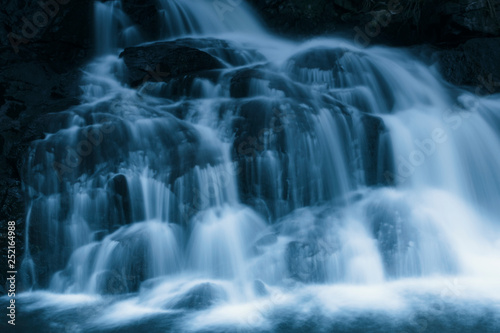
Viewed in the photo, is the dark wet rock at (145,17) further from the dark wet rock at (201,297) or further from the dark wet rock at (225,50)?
the dark wet rock at (201,297)

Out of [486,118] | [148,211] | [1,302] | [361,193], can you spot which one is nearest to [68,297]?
[1,302]

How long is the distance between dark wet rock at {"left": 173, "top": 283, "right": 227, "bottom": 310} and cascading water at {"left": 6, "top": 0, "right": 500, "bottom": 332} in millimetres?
20

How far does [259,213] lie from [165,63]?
3833mm

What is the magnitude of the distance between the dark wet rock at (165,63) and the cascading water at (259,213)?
46 cm

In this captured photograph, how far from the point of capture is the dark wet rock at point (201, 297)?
5156 millimetres

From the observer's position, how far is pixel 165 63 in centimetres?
872

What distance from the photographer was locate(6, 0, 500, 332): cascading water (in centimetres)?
518

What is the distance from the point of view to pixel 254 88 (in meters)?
7.98

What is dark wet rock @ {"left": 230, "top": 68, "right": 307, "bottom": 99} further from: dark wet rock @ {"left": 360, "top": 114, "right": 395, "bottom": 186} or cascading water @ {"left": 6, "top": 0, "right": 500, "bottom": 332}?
dark wet rock @ {"left": 360, "top": 114, "right": 395, "bottom": 186}

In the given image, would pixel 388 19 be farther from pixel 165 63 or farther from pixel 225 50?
pixel 165 63

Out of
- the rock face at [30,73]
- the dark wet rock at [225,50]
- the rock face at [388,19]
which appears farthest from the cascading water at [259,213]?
the rock face at [388,19]

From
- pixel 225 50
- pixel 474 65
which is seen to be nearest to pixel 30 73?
pixel 225 50

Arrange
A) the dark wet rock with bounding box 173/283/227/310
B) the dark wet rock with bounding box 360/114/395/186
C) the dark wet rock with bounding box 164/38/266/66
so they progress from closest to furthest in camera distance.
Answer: the dark wet rock with bounding box 173/283/227/310, the dark wet rock with bounding box 360/114/395/186, the dark wet rock with bounding box 164/38/266/66

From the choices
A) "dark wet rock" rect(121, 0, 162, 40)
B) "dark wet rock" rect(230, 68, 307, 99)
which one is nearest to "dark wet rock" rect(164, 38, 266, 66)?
"dark wet rock" rect(121, 0, 162, 40)
